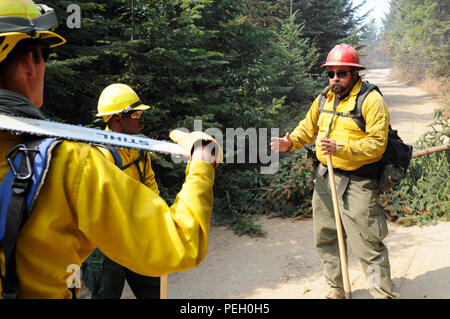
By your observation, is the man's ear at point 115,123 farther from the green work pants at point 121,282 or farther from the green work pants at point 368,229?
the green work pants at point 368,229

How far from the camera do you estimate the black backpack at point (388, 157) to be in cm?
354

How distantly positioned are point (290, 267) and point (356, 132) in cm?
278

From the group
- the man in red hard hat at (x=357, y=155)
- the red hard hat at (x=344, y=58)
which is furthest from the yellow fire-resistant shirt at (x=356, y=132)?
the red hard hat at (x=344, y=58)

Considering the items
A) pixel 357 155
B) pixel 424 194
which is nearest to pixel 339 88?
pixel 357 155

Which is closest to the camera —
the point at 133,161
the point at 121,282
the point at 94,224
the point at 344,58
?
the point at 94,224

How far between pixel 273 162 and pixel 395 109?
1444cm

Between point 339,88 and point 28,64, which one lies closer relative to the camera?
point 28,64

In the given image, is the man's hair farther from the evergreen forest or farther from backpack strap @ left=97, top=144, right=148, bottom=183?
the evergreen forest

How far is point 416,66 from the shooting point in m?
36.2

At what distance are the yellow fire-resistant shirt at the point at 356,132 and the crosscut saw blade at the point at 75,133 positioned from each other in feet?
8.21

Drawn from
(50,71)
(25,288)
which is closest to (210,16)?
(50,71)

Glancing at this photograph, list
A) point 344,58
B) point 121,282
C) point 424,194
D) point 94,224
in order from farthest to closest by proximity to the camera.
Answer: point 424,194
point 344,58
point 121,282
point 94,224

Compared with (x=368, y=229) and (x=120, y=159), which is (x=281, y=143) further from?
(x=120, y=159)

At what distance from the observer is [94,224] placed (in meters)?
1.14
